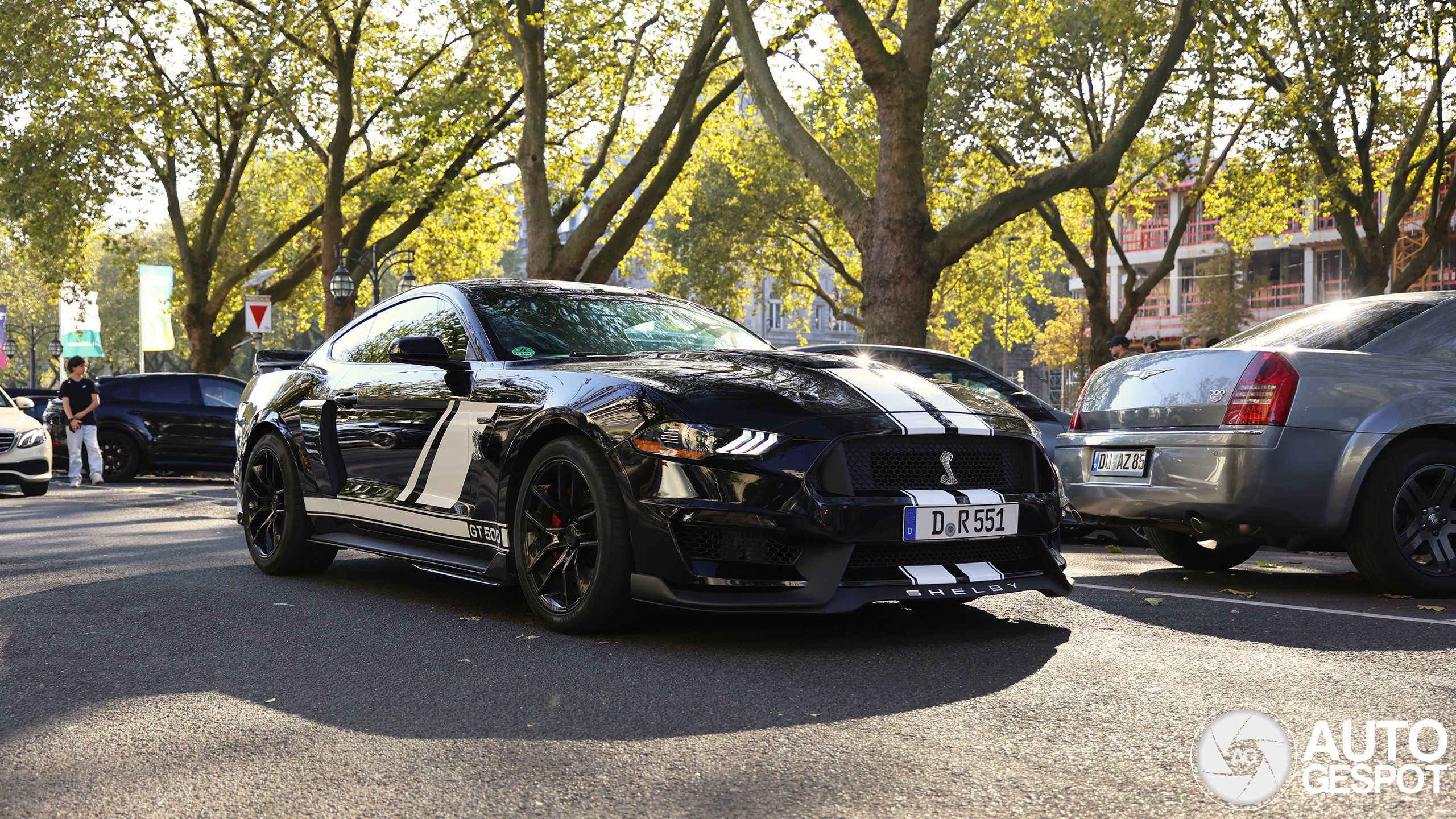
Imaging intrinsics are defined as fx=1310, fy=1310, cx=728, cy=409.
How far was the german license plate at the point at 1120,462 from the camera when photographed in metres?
6.74

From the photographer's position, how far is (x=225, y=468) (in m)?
19.1

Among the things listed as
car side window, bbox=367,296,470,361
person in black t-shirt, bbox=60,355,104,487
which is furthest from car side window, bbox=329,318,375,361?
person in black t-shirt, bbox=60,355,104,487

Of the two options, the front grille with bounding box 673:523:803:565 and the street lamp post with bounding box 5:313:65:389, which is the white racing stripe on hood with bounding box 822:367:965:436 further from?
the street lamp post with bounding box 5:313:65:389

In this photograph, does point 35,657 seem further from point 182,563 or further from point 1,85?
point 1,85

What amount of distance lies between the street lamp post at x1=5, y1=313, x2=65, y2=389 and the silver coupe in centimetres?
5531

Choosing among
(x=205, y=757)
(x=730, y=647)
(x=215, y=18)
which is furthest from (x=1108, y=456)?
(x=215, y=18)

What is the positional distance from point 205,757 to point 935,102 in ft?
80.4

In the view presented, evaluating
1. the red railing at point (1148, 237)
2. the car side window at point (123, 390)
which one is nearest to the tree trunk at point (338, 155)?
the car side window at point (123, 390)

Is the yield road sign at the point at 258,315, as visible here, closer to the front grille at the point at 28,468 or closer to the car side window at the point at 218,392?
the car side window at the point at 218,392

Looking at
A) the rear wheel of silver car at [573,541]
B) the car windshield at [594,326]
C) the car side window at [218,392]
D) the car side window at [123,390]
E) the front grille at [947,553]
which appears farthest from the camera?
the car side window at [218,392]

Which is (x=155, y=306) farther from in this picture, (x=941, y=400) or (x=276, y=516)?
(x=941, y=400)

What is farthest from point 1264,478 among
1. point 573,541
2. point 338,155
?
point 338,155

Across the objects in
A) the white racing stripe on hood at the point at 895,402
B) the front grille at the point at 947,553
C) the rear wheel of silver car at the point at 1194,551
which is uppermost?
the white racing stripe on hood at the point at 895,402

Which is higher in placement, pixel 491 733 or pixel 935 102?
pixel 935 102
